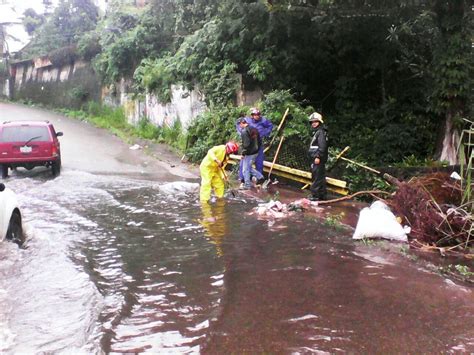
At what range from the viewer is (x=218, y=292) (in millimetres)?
5918

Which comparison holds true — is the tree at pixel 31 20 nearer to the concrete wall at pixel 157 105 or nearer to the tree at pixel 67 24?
the tree at pixel 67 24

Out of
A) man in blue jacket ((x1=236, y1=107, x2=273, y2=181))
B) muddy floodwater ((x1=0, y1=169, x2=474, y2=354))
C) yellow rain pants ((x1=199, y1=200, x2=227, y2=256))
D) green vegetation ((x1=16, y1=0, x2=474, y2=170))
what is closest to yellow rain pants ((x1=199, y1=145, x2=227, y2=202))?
yellow rain pants ((x1=199, y1=200, x2=227, y2=256))

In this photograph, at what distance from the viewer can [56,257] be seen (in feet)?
24.5

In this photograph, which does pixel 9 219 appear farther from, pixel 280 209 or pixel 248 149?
pixel 248 149

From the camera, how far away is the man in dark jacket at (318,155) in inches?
429

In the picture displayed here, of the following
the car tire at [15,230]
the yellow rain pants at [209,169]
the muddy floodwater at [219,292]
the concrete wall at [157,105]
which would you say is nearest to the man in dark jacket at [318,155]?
the muddy floodwater at [219,292]

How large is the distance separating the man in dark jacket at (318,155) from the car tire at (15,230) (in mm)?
5693

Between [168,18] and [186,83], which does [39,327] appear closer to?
[186,83]

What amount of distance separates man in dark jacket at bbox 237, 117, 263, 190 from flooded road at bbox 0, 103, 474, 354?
3033 mm

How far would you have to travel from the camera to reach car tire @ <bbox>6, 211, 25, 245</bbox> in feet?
25.0

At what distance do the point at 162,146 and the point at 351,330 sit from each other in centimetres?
1741

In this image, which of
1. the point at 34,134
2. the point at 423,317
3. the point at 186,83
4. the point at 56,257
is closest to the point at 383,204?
the point at 423,317

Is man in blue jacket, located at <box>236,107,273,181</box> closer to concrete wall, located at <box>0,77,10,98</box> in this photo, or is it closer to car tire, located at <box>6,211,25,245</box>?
car tire, located at <box>6,211,25,245</box>

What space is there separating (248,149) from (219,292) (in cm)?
706
